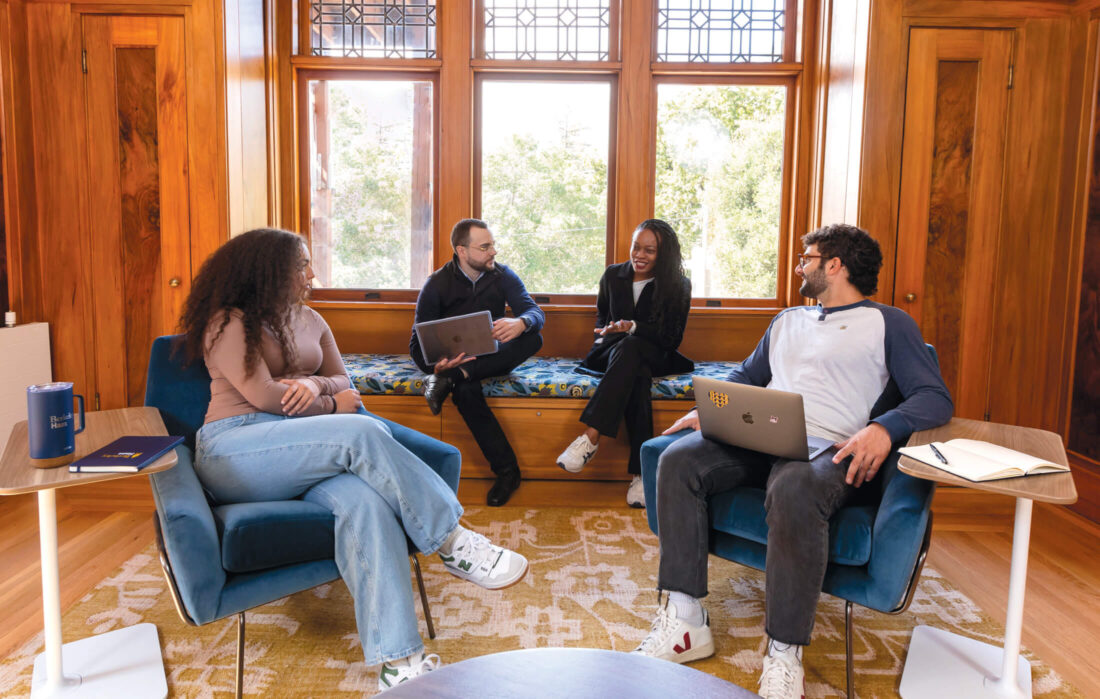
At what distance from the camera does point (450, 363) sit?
300cm

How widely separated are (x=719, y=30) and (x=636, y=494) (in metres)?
2.41

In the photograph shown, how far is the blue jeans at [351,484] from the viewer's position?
165 centimetres

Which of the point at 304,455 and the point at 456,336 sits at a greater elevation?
the point at 456,336

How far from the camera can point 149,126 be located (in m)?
3.04

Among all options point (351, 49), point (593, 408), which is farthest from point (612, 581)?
point (351, 49)

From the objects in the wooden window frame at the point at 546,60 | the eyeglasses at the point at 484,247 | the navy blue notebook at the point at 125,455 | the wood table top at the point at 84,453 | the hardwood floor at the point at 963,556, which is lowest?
the hardwood floor at the point at 963,556

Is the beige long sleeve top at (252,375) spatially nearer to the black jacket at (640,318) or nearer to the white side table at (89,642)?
the white side table at (89,642)

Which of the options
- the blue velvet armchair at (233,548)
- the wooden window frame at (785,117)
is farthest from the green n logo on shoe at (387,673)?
the wooden window frame at (785,117)

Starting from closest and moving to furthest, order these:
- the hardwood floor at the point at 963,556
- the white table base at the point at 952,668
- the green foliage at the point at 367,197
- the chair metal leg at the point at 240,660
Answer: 1. the chair metal leg at the point at 240,660
2. the white table base at the point at 952,668
3. the hardwood floor at the point at 963,556
4. the green foliage at the point at 367,197

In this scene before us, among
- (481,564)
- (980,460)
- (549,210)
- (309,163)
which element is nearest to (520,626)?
(481,564)

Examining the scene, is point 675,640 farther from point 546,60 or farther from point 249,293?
point 546,60

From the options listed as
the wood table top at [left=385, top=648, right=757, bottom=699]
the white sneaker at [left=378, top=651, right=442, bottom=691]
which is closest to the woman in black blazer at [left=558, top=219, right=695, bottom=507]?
the white sneaker at [left=378, top=651, right=442, bottom=691]

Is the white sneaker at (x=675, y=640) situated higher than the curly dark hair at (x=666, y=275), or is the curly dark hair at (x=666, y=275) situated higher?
the curly dark hair at (x=666, y=275)

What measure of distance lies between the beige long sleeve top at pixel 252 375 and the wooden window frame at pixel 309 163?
178cm
